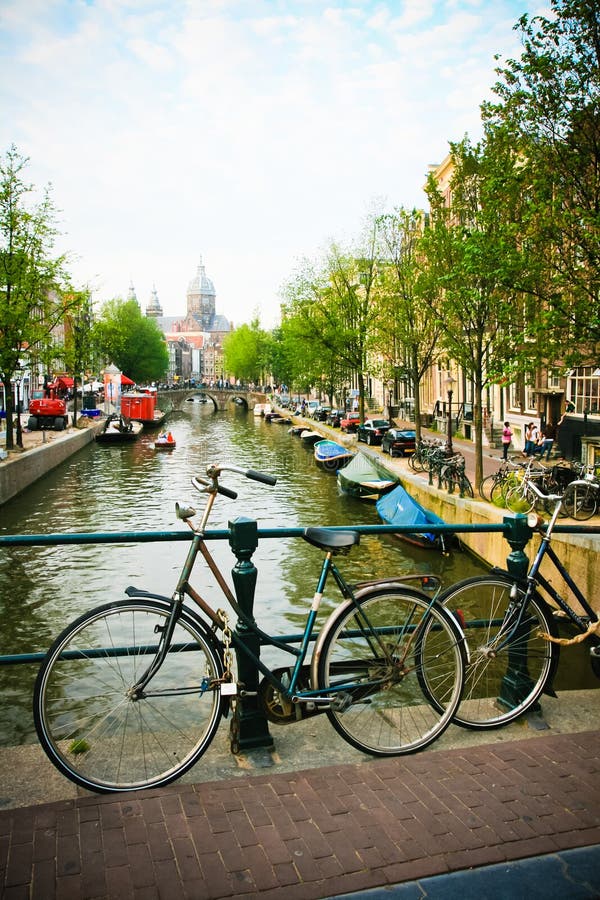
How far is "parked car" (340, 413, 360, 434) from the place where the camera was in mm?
46375

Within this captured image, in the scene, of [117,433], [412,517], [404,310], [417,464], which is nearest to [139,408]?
[117,433]

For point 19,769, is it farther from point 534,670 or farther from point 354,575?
point 354,575

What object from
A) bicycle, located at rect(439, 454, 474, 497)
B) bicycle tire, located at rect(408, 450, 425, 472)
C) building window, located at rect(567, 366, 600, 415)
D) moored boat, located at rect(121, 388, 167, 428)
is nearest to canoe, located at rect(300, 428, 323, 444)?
moored boat, located at rect(121, 388, 167, 428)

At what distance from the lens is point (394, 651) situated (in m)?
3.77

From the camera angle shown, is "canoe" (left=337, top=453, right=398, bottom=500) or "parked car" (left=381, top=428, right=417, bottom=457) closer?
"canoe" (left=337, top=453, right=398, bottom=500)

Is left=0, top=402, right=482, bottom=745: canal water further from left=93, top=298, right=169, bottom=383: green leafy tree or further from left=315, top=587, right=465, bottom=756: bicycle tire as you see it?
left=93, top=298, right=169, bottom=383: green leafy tree

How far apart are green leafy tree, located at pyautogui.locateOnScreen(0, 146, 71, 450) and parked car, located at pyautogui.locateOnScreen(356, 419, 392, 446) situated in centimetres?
1569

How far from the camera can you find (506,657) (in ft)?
13.4

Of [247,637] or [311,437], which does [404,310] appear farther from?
[247,637]

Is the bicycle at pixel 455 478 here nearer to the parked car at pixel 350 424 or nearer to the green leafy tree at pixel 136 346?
the parked car at pixel 350 424

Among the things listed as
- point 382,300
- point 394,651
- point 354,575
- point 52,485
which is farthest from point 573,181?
point 52,485

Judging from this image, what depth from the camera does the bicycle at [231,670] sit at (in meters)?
3.32

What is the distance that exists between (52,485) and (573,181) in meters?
22.7

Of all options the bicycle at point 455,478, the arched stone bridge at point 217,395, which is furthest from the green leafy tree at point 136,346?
the bicycle at point 455,478
